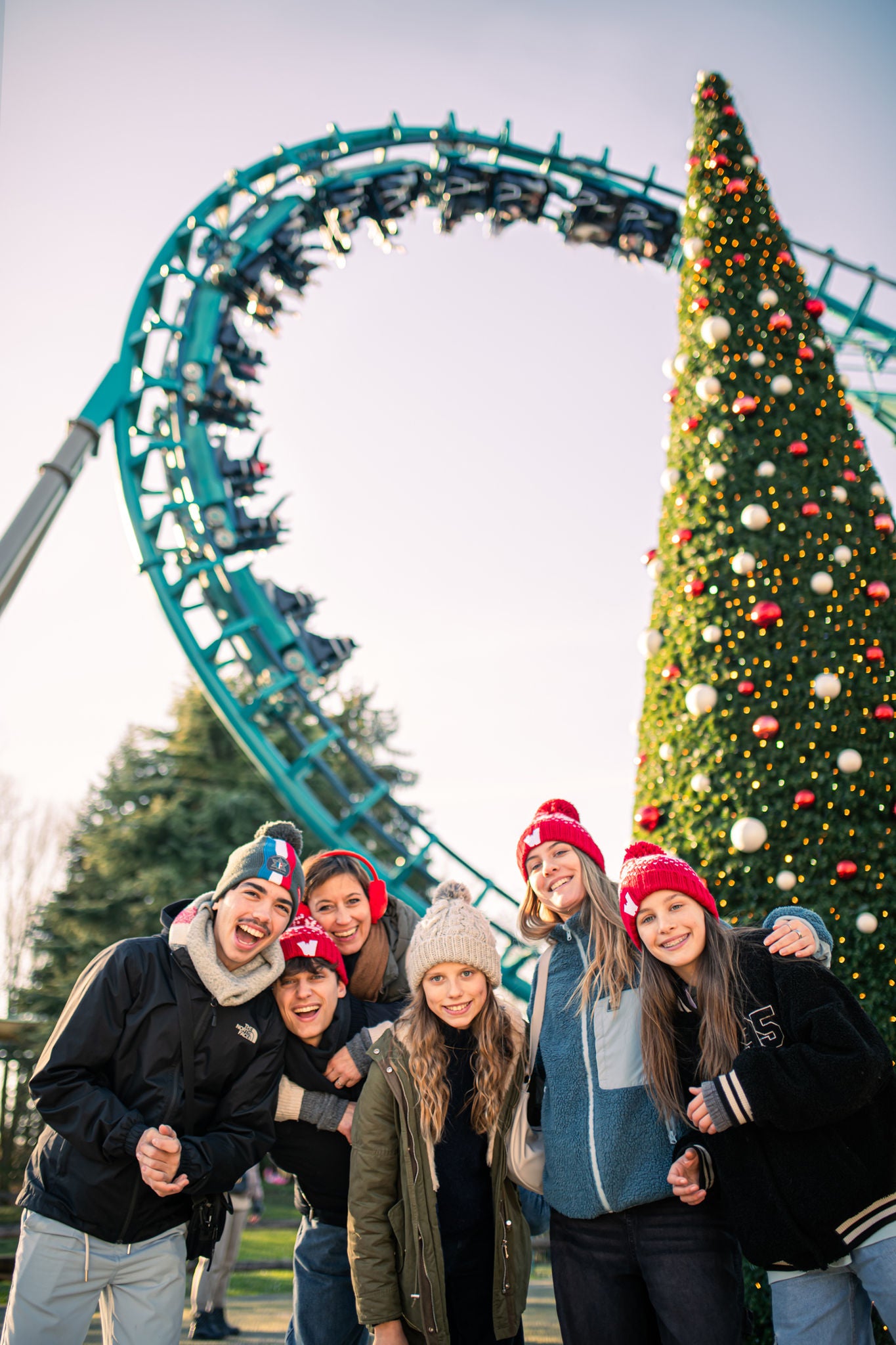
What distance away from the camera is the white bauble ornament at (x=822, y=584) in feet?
15.1

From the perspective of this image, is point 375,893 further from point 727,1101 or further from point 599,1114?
point 727,1101

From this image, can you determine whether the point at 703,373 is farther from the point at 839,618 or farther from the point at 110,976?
the point at 110,976

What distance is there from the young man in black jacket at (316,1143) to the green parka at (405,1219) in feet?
0.74

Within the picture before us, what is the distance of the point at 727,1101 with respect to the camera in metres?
2.16

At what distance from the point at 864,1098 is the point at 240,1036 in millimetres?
1690

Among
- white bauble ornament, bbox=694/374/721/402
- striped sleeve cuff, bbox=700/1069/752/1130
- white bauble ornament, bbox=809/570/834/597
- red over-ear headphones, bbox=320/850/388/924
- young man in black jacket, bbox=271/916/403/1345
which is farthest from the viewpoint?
white bauble ornament, bbox=694/374/721/402

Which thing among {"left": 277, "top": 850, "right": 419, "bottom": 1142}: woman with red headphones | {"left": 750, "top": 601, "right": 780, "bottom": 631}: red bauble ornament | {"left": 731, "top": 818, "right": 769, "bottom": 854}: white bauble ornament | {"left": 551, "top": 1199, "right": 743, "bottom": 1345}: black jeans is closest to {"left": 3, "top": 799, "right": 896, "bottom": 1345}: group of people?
{"left": 551, "top": 1199, "right": 743, "bottom": 1345}: black jeans

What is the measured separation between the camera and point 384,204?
9914 millimetres

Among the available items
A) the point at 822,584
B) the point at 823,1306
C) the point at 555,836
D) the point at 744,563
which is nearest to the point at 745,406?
the point at 744,563

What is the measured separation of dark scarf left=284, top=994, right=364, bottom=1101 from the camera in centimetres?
277

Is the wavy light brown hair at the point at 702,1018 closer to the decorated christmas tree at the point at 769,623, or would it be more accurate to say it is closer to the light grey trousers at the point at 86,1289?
the light grey trousers at the point at 86,1289

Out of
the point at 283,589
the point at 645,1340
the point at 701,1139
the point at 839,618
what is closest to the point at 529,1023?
the point at 701,1139

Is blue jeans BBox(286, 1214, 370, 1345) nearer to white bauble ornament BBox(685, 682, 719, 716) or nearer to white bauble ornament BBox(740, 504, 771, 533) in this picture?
white bauble ornament BBox(685, 682, 719, 716)

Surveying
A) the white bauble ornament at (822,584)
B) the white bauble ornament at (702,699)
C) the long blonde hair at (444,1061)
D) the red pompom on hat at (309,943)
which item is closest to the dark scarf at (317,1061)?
the red pompom on hat at (309,943)
